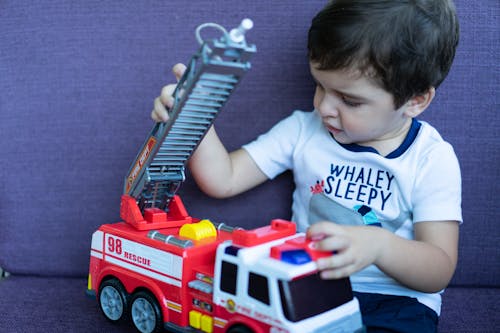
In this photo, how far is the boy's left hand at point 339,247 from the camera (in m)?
0.68

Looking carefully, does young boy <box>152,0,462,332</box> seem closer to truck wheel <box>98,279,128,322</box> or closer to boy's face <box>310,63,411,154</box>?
boy's face <box>310,63,411,154</box>

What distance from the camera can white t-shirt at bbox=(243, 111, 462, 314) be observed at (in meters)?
0.92

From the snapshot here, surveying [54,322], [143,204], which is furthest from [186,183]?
[54,322]

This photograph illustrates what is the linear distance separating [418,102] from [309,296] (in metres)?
0.42

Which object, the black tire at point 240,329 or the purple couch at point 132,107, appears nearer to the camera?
the black tire at point 240,329

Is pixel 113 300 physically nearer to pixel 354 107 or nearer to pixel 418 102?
pixel 354 107

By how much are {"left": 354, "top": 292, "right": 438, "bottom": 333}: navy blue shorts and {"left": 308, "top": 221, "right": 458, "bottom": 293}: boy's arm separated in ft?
0.15

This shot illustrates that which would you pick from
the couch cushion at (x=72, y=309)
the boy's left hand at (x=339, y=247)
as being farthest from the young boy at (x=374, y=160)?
the couch cushion at (x=72, y=309)

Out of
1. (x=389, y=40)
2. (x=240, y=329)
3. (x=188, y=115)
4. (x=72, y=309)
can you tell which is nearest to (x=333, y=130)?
(x=389, y=40)

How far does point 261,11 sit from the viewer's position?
108cm

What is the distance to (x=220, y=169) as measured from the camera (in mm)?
1010

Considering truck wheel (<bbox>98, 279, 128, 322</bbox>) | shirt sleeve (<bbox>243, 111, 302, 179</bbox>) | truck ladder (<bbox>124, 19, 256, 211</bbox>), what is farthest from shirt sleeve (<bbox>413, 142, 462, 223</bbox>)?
truck wheel (<bbox>98, 279, 128, 322</bbox>)

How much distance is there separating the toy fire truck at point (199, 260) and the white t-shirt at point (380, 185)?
0.74 ft

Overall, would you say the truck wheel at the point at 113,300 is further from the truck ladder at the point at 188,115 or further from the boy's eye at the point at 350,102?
the boy's eye at the point at 350,102
